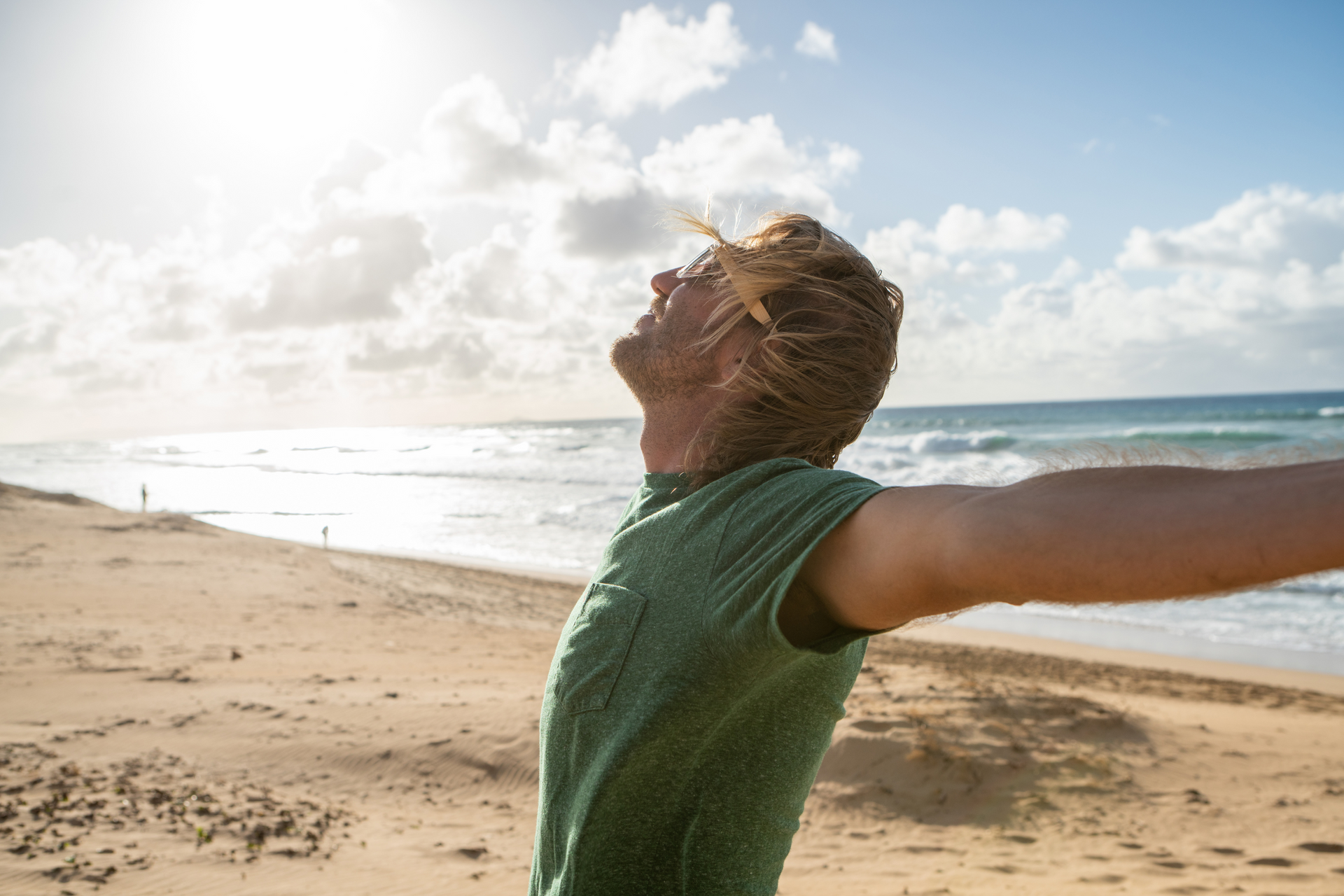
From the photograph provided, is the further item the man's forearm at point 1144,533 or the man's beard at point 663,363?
the man's beard at point 663,363

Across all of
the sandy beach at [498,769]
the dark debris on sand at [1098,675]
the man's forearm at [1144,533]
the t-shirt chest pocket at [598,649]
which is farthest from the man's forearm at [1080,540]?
the dark debris on sand at [1098,675]

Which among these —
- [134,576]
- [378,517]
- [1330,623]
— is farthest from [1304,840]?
[378,517]

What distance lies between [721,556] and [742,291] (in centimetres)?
54

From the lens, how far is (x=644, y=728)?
3.56 feet

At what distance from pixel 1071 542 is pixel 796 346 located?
2.08 ft

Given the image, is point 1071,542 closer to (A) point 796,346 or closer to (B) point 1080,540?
(B) point 1080,540

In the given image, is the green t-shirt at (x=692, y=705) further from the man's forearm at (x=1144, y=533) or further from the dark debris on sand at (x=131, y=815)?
the dark debris on sand at (x=131, y=815)

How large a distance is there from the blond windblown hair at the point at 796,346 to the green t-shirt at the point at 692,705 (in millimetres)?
173

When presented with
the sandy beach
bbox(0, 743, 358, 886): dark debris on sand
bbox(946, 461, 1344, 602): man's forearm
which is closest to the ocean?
bbox(946, 461, 1344, 602): man's forearm

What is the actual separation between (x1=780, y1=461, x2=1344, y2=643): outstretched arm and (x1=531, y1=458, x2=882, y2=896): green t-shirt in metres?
0.06

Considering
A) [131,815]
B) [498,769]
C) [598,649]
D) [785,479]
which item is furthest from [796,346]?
[498,769]

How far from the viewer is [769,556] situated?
0.96m

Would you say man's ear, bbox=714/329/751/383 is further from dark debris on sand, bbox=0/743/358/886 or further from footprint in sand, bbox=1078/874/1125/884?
footprint in sand, bbox=1078/874/1125/884

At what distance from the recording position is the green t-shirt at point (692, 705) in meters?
1.02
